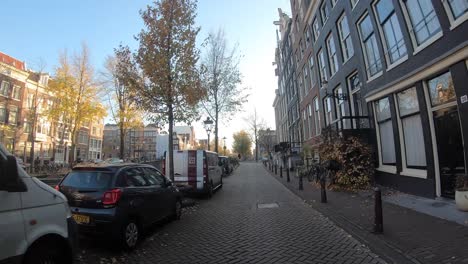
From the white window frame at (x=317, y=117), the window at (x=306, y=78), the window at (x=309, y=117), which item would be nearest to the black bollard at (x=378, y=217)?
the white window frame at (x=317, y=117)

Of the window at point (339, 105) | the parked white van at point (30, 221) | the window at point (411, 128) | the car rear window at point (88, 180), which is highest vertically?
the window at point (339, 105)

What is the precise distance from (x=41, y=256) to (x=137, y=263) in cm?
207

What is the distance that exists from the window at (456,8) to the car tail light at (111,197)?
913 cm

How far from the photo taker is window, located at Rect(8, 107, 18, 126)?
119 feet

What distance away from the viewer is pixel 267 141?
244 ft

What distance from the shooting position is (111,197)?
5832 millimetres

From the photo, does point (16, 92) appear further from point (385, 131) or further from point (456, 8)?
point (456, 8)

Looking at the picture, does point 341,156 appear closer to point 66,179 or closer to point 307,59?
point 66,179

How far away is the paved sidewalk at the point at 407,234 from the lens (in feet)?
16.5

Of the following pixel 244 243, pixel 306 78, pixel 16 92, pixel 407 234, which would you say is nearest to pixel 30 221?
pixel 244 243

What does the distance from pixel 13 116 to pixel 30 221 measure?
134 feet

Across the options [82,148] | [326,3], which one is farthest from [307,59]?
[82,148]

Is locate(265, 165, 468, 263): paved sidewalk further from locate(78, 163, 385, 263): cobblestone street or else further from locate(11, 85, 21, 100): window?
locate(11, 85, 21, 100): window

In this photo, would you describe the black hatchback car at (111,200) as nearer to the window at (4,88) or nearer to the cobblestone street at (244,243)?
the cobblestone street at (244,243)
